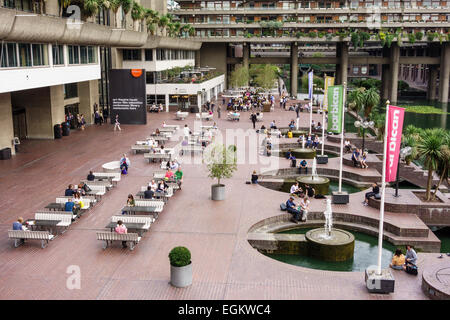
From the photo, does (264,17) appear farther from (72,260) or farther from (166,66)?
(72,260)

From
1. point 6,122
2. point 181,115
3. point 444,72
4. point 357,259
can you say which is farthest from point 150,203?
point 444,72

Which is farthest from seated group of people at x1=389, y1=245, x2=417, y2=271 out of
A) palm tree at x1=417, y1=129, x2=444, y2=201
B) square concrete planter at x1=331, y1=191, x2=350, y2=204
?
palm tree at x1=417, y1=129, x2=444, y2=201

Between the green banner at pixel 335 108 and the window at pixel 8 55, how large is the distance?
17.3 m

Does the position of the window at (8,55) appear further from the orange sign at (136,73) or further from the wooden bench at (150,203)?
the orange sign at (136,73)

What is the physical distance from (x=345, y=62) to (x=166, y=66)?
34.1m

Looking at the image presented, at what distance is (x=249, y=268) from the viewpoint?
15602mm

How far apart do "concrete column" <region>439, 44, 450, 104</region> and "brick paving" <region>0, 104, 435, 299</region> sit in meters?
64.1

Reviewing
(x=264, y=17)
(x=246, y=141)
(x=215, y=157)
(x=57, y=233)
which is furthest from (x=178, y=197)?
(x=264, y=17)

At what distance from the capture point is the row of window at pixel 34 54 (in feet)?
88.7

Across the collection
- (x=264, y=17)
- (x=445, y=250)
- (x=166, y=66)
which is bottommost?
(x=445, y=250)

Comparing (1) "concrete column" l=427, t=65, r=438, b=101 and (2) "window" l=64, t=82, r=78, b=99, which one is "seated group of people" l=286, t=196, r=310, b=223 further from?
(1) "concrete column" l=427, t=65, r=438, b=101

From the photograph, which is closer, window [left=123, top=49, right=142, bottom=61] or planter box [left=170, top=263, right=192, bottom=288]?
planter box [left=170, top=263, right=192, bottom=288]

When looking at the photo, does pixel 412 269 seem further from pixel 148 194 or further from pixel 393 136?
pixel 148 194

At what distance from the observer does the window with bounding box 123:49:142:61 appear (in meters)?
55.8
